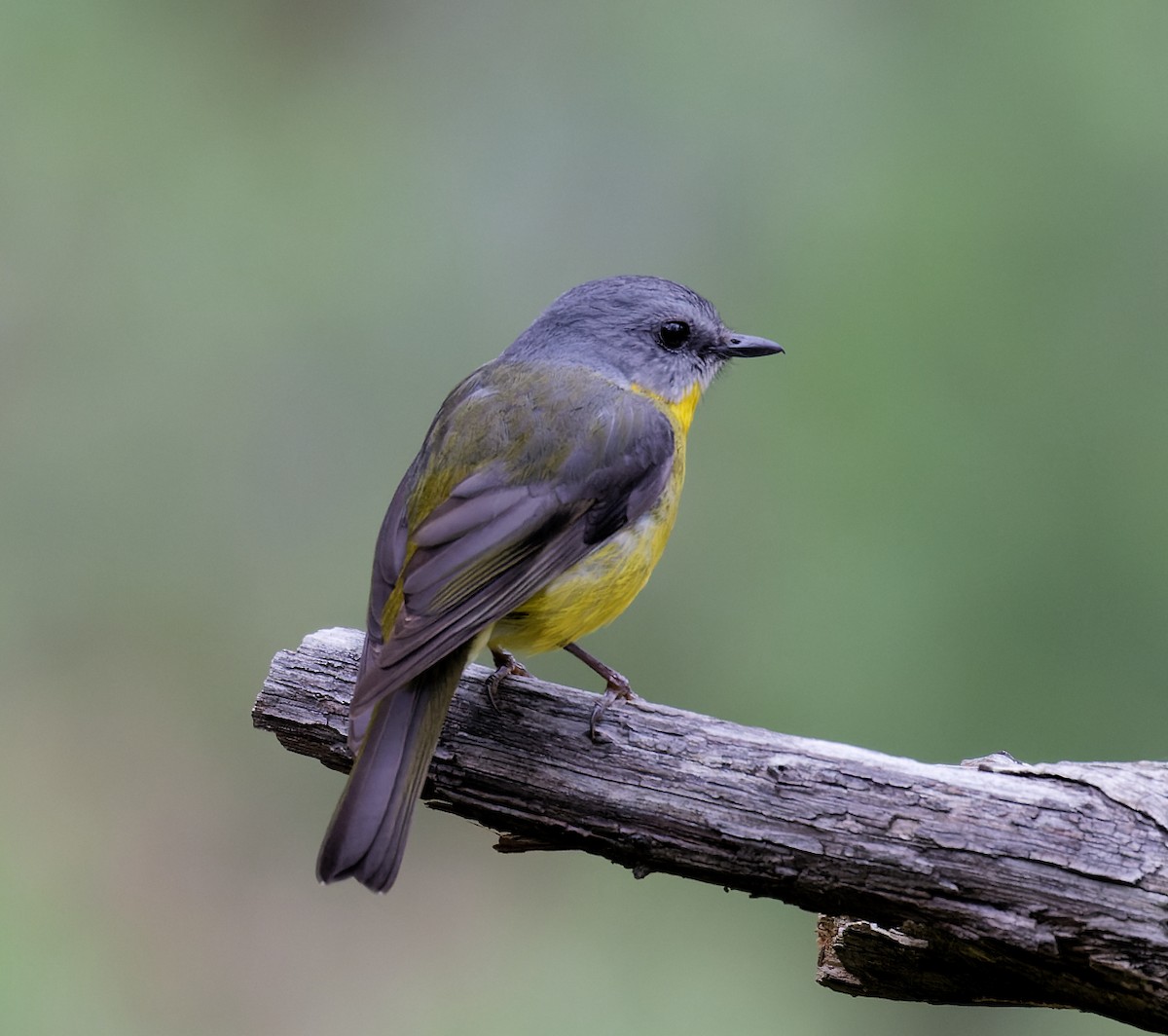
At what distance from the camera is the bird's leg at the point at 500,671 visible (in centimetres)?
367

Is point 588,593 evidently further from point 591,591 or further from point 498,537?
point 498,537

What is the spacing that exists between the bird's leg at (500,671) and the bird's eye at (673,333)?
1087 mm

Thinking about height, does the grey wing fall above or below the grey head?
below

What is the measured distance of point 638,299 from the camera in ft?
14.3

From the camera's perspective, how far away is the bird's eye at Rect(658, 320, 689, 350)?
Result: 4340 millimetres

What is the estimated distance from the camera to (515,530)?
3508 mm

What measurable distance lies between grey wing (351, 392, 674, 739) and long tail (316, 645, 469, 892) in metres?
0.08

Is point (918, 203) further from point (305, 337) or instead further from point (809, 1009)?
point (809, 1009)

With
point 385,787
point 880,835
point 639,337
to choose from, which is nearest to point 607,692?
point 385,787

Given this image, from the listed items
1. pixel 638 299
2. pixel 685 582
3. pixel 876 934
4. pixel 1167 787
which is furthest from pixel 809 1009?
pixel 638 299

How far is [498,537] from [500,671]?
424 mm

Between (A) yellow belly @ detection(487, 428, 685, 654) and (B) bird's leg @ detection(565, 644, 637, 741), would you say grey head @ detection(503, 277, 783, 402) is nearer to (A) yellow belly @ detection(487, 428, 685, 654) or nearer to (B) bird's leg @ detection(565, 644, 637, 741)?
(A) yellow belly @ detection(487, 428, 685, 654)

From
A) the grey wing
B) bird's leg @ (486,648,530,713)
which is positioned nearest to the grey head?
the grey wing

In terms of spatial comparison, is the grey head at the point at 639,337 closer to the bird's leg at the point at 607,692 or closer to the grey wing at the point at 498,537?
the grey wing at the point at 498,537
